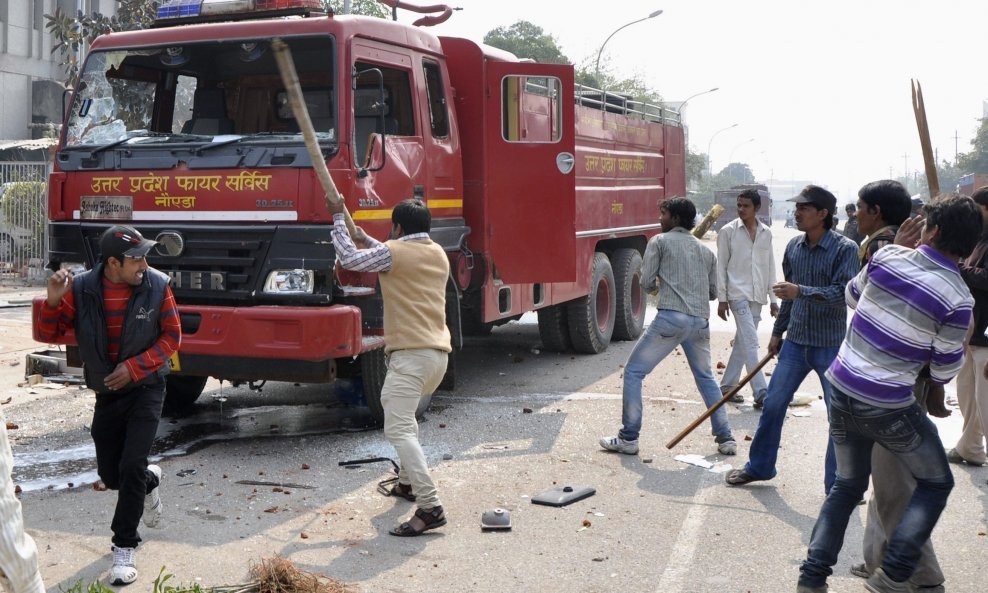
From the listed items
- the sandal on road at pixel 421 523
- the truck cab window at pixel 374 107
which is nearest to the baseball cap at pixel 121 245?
the sandal on road at pixel 421 523

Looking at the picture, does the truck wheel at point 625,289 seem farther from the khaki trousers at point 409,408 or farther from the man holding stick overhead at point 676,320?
the khaki trousers at point 409,408

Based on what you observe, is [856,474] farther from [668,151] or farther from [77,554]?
[668,151]

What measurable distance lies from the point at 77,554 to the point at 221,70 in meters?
3.82

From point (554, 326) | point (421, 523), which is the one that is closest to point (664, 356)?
point (421, 523)

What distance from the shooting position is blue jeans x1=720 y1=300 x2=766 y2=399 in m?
8.71

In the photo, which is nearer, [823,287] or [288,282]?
[823,287]

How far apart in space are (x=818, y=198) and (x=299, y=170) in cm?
309

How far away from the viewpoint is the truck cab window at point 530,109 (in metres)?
8.66

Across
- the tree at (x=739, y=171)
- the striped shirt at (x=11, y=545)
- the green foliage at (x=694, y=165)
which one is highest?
the tree at (x=739, y=171)

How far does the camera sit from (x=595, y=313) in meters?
11.4

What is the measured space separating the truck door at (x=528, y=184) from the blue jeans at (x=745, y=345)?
1386mm

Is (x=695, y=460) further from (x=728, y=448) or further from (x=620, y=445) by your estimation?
(x=620, y=445)

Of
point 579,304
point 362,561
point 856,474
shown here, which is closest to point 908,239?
point 856,474

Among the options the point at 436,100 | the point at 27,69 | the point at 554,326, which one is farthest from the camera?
the point at 27,69
